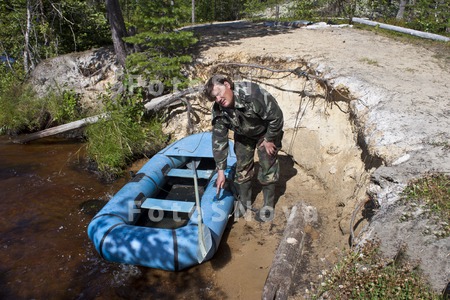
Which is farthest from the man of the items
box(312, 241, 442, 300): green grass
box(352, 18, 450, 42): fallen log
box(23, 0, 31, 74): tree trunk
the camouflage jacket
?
box(23, 0, 31, 74): tree trunk

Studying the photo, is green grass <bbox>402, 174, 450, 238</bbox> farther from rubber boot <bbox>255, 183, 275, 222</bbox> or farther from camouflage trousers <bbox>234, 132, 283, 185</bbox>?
rubber boot <bbox>255, 183, 275, 222</bbox>

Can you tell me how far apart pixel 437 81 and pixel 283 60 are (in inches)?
94.2

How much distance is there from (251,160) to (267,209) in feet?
2.52

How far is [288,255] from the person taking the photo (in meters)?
3.50

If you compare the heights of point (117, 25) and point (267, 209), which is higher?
point (117, 25)

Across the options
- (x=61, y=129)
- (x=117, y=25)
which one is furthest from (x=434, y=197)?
(x=117, y=25)

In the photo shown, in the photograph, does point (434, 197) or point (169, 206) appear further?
point (169, 206)

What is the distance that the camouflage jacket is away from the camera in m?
3.49

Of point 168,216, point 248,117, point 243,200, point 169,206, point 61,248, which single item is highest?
point 248,117

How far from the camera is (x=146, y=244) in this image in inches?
139

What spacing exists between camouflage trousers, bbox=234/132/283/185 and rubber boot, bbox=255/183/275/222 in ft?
0.81

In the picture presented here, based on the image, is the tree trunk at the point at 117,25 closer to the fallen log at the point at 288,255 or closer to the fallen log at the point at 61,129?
the fallen log at the point at 61,129

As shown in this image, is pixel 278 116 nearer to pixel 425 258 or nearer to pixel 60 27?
pixel 425 258

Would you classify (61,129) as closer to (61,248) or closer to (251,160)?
(61,248)
